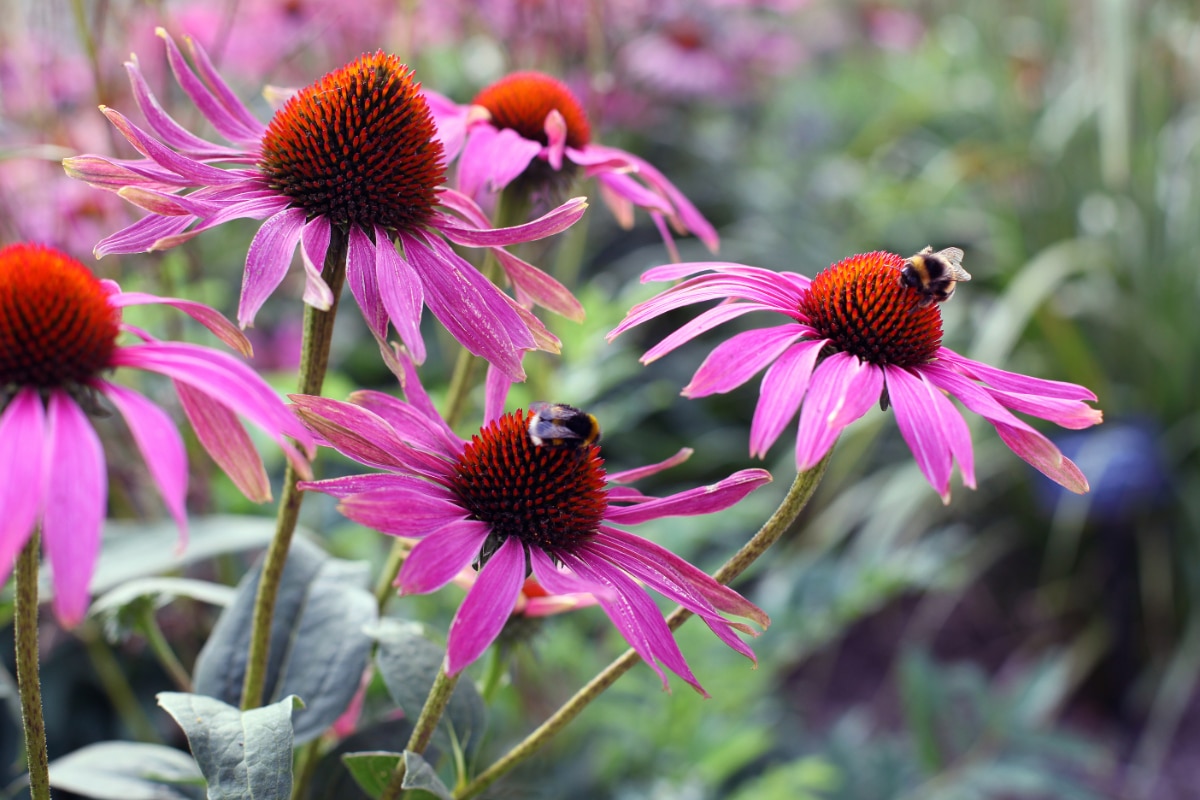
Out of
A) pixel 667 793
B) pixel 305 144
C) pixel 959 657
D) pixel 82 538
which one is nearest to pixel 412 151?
pixel 305 144

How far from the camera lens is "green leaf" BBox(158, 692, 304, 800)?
427mm

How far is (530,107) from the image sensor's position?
2.32ft

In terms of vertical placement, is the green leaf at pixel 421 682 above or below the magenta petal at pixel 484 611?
below

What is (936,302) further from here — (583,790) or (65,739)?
(65,739)

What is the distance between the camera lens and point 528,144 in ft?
2.15

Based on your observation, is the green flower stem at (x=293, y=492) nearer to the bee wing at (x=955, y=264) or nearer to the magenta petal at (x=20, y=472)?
the magenta petal at (x=20, y=472)

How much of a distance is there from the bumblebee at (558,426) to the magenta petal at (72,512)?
0.67 feet

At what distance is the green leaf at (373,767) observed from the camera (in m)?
0.49

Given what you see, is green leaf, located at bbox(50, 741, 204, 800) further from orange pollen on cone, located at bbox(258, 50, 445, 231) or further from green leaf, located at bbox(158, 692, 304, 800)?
orange pollen on cone, located at bbox(258, 50, 445, 231)

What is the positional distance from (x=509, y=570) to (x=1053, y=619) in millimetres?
1863

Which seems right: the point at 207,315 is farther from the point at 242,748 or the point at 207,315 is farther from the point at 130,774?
the point at 130,774

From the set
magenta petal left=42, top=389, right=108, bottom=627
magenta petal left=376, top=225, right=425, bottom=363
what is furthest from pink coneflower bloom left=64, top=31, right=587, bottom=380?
magenta petal left=42, top=389, right=108, bottom=627

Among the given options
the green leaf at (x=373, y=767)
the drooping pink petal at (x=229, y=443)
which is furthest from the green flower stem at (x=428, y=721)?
the drooping pink petal at (x=229, y=443)

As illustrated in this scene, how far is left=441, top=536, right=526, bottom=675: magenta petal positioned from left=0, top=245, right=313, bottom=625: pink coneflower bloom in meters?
0.09
